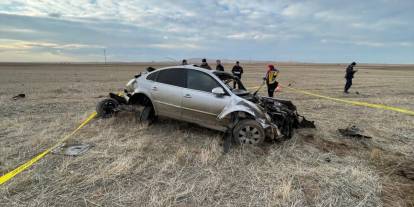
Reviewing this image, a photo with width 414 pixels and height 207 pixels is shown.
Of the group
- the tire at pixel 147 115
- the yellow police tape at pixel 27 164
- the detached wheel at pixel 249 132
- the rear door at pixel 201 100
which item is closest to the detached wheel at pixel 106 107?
the tire at pixel 147 115

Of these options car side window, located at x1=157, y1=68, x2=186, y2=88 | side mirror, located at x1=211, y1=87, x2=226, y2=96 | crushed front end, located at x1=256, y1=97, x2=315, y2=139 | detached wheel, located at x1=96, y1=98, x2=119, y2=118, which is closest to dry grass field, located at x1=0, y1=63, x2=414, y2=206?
crushed front end, located at x1=256, y1=97, x2=315, y2=139

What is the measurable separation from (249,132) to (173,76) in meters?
2.14

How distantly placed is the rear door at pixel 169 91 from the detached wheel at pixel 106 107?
1609mm

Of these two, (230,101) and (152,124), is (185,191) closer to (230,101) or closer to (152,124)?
(230,101)

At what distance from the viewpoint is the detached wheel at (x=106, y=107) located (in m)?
6.17

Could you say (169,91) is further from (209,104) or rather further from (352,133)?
(352,133)

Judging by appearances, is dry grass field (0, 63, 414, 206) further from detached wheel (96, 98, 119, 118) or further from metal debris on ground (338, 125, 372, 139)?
detached wheel (96, 98, 119, 118)

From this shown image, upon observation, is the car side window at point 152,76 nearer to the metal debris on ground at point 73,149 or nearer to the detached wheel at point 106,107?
the detached wheel at point 106,107

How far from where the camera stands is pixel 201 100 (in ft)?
15.4

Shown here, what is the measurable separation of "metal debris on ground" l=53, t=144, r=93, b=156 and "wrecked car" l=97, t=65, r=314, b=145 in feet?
4.83

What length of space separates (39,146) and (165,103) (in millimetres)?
2509

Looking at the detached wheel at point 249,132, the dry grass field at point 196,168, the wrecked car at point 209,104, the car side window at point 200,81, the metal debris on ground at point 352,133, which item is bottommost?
the dry grass field at point 196,168

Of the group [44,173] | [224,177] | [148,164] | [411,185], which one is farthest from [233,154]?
[44,173]

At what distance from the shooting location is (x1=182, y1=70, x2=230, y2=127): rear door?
15.0 feet
